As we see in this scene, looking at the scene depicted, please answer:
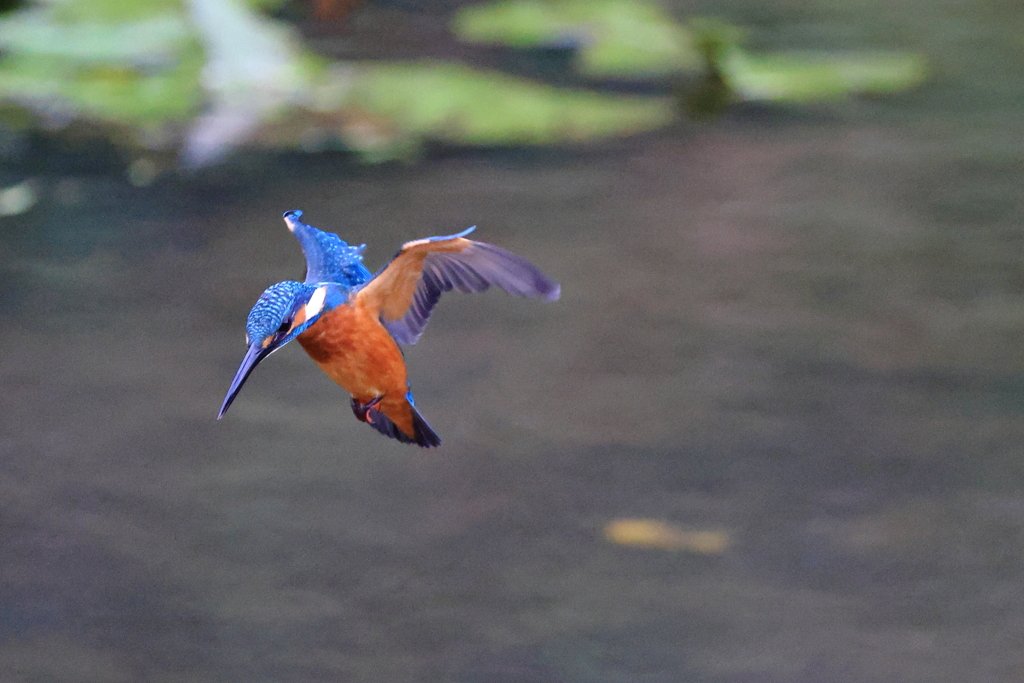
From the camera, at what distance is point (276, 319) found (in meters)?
0.20

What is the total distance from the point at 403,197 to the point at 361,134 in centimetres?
18

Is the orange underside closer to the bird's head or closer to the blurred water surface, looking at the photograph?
the bird's head

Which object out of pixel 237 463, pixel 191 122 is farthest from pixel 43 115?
pixel 237 463

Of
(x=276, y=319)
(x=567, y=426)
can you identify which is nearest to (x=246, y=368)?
(x=276, y=319)

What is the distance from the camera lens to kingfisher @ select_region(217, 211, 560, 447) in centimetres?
23

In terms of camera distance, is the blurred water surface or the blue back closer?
the blue back

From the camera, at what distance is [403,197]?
1276mm

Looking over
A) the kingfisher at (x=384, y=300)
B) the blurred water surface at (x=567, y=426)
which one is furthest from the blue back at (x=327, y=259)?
the blurred water surface at (x=567, y=426)

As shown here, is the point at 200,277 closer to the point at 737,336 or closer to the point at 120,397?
the point at 120,397

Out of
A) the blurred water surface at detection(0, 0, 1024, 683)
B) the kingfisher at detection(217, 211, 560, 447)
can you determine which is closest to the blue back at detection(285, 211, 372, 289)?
the kingfisher at detection(217, 211, 560, 447)

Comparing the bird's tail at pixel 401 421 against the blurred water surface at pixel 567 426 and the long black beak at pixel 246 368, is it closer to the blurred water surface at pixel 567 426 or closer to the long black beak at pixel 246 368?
the long black beak at pixel 246 368

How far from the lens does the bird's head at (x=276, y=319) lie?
0.63ft

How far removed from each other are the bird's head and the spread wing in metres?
0.02

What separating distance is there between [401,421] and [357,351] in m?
0.03
